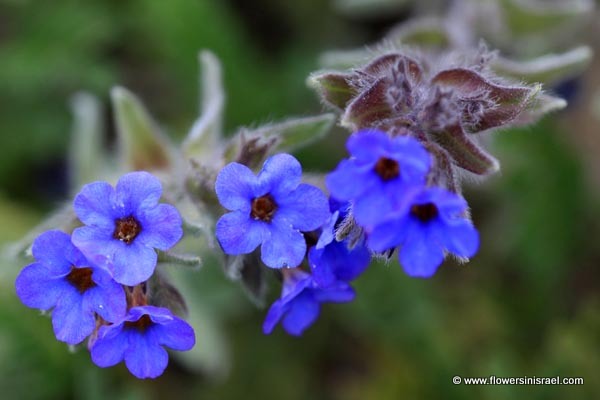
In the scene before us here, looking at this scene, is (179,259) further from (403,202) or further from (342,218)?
(403,202)

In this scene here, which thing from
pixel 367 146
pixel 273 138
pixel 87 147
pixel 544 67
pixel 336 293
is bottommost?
pixel 87 147

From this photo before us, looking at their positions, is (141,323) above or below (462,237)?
below

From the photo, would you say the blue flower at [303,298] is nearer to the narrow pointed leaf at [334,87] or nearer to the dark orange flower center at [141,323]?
the dark orange flower center at [141,323]

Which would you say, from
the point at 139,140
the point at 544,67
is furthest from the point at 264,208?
the point at 544,67

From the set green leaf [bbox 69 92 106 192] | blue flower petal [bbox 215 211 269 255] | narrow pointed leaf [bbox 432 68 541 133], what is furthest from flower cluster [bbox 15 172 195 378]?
green leaf [bbox 69 92 106 192]

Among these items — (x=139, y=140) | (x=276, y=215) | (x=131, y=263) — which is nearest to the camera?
(x=131, y=263)

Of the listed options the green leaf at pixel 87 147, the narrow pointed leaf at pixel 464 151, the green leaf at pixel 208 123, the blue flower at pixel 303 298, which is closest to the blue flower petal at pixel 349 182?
the narrow pointed leaf at pixel 464 151

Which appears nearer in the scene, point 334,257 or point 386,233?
point 386,233

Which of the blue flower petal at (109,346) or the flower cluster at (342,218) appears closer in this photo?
the flower cluster at (342,218)

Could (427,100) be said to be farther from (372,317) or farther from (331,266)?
(372,317)
